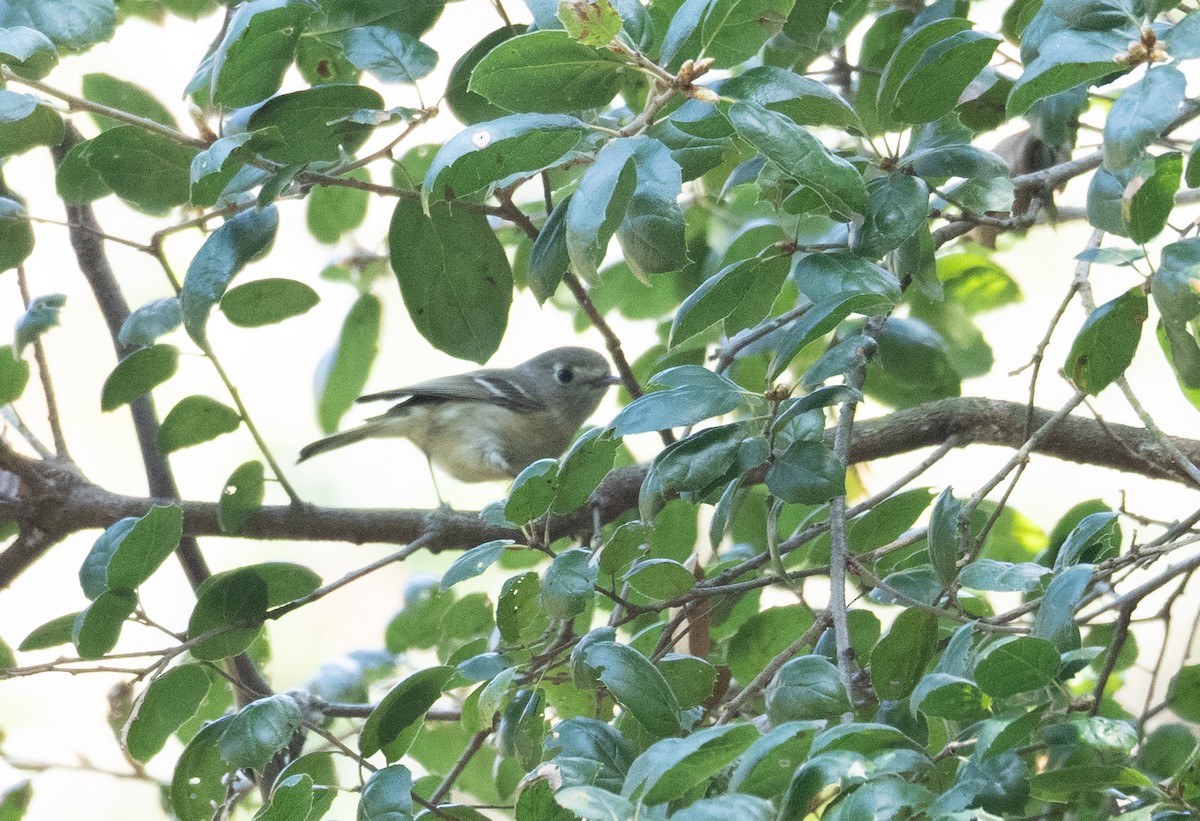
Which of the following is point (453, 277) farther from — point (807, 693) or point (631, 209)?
point (807, 693)

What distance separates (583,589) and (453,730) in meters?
0.81

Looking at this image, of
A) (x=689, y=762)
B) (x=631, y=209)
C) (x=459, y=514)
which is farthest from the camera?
(x=459, y=514)

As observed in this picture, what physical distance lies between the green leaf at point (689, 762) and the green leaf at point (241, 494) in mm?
947

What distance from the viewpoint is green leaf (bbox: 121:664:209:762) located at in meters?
1.32

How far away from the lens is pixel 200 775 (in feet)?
4.26

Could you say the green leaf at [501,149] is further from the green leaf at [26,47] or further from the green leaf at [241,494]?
the green leaf at [241,494]

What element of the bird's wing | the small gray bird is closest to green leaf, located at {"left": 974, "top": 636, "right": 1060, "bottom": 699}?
the small gray bird

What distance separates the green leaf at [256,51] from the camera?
1.11 m

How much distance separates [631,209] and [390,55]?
43 cm

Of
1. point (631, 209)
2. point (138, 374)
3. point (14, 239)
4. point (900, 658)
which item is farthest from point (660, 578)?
point (14, 239)

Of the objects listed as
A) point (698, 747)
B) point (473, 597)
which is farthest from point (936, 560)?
point (473, 597)

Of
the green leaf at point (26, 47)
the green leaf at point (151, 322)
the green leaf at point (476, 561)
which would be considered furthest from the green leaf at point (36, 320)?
the green leaf at point (476, 561)

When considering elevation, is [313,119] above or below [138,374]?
above

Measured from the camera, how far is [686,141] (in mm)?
1130
